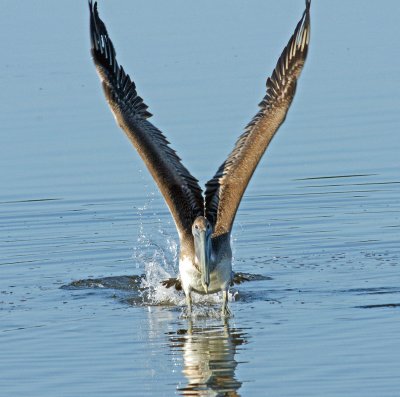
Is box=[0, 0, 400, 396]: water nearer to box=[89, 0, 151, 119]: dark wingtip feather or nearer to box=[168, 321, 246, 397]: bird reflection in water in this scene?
box=[168, 321, 246, 397]: bird reflection in water

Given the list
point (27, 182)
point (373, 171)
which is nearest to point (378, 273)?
point (373, 171)

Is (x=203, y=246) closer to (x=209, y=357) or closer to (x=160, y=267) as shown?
(x=209, y=357)

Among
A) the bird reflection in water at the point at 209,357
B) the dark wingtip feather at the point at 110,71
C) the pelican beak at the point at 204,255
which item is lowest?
the bird reflection in water at the point at 209,357

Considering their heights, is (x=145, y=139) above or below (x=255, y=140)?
above

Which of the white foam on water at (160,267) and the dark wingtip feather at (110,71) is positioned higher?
the dark wingtip feather at (110,71)

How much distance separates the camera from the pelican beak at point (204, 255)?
44.2 feet

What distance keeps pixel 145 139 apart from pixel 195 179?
26.5 inches

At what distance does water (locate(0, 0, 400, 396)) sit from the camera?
11648 millimetres

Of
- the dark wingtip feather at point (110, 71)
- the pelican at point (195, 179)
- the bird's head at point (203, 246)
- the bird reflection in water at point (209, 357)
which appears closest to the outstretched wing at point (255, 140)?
the pelican at point (195, 179)

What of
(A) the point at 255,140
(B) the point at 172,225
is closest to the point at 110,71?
(A) the point at 255,140

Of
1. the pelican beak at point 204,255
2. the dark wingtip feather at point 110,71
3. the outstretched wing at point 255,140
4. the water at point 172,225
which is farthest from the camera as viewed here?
the dark wingtip feather at point 110,71

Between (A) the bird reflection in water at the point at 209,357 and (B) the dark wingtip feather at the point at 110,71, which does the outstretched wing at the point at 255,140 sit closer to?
(B) the dark wingtip feather at the point at 110,71

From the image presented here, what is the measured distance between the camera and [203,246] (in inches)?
530

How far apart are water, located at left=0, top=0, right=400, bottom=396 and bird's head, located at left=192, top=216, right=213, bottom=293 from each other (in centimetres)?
49
